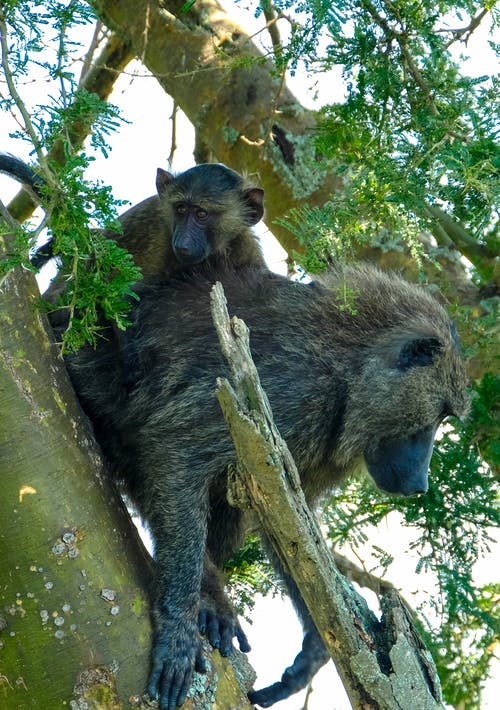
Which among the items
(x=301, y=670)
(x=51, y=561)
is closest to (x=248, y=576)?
(x=301, y=670)

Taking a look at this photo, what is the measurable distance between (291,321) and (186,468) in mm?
989

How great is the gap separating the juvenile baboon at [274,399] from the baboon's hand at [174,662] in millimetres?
151

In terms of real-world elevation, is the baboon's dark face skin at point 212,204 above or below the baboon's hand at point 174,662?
above

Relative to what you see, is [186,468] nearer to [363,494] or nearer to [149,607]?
[149,607]

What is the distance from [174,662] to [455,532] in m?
1.81

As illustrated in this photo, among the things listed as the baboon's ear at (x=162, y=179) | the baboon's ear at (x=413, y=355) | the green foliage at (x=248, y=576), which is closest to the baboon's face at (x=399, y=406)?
the baboon's ear at (x=413, y=355)

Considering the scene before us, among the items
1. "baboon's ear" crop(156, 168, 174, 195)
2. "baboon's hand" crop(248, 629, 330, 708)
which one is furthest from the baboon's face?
"baboon's ear" crop(156, 168, 174, 195)

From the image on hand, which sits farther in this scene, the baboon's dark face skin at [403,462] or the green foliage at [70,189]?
the baboon's dark face skin at [403,462]

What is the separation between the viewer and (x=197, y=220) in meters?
5.95

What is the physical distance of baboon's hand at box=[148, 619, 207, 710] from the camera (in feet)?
12.6

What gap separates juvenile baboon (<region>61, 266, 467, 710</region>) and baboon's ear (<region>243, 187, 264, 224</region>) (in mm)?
1190

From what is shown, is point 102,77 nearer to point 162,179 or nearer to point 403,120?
point 162,179

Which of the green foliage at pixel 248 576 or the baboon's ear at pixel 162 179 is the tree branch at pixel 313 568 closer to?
the green foliage at pixel 248 576

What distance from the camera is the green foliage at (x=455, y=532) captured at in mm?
4895
